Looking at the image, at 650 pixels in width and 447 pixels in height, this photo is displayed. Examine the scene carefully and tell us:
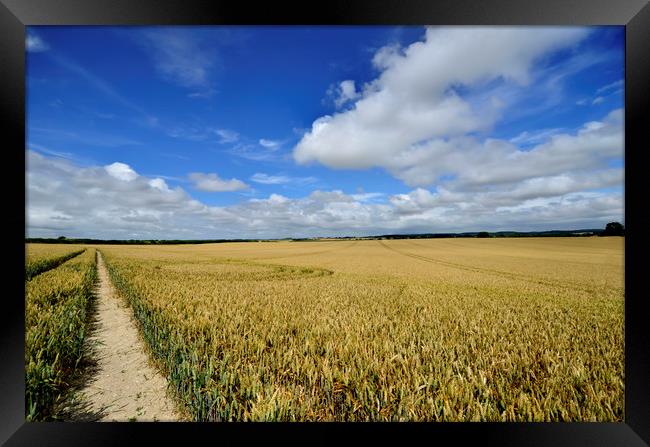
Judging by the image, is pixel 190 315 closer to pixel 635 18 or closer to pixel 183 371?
pixel 183 371

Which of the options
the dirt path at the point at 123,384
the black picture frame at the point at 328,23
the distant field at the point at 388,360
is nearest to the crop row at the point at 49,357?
the dirt path at the point at 123,384

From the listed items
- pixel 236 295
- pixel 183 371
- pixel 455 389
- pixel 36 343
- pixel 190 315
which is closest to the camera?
pixel 455 389

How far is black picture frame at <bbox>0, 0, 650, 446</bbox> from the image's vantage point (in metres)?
2.22

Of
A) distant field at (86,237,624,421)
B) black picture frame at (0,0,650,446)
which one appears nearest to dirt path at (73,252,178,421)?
distant field at (86,237,624,421)

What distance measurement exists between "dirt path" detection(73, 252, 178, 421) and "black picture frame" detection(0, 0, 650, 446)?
63cm

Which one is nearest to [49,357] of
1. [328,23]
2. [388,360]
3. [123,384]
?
[123,384]

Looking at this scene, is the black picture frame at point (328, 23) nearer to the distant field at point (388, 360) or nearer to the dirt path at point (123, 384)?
the distant field at point (388, 360)

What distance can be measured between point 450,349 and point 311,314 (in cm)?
266

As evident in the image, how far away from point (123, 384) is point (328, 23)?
186 inches

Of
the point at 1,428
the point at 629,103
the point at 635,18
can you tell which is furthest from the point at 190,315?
the point at 635,18

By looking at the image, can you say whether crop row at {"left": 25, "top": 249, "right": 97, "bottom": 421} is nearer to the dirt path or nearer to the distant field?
the dirt path

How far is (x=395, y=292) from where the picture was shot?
8.72m

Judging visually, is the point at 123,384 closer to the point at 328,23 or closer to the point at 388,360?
the point at 388,360

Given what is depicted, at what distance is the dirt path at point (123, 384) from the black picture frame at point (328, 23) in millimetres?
627
